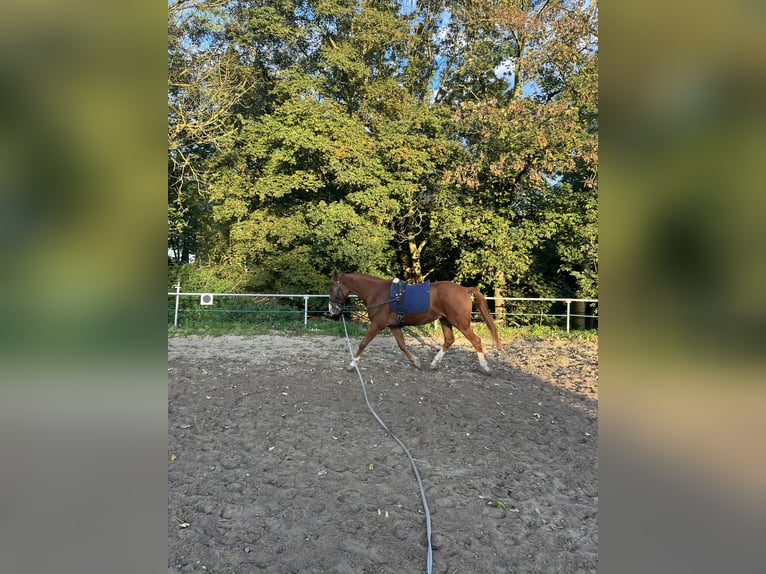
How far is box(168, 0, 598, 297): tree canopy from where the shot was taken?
35.2 feet

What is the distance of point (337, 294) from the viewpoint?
21.5ft

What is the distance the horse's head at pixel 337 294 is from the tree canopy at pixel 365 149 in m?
4.71

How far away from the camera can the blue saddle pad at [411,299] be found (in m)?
6.05

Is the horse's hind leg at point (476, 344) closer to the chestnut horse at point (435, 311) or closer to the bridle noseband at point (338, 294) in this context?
the chestnut horse at point (435, 311)

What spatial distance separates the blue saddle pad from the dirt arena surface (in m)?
0.99

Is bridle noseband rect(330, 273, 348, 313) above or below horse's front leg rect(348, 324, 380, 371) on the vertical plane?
above

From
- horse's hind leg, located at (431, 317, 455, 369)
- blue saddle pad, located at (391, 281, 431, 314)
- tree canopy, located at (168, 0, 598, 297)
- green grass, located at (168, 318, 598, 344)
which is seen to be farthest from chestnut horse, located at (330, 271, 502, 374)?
tree canopy, located at (168, 0, 598, 297)

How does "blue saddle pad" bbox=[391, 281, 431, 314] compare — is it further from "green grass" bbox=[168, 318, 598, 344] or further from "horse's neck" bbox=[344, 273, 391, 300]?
"green grass" bbox=[168, 318, 598, 344]

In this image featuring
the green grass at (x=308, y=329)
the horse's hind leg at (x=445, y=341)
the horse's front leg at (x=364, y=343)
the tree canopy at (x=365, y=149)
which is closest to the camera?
the horse's front leg at (x=364, y=343)

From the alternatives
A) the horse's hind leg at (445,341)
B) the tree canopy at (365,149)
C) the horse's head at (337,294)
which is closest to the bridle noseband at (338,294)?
the horse's head at (337,294)
